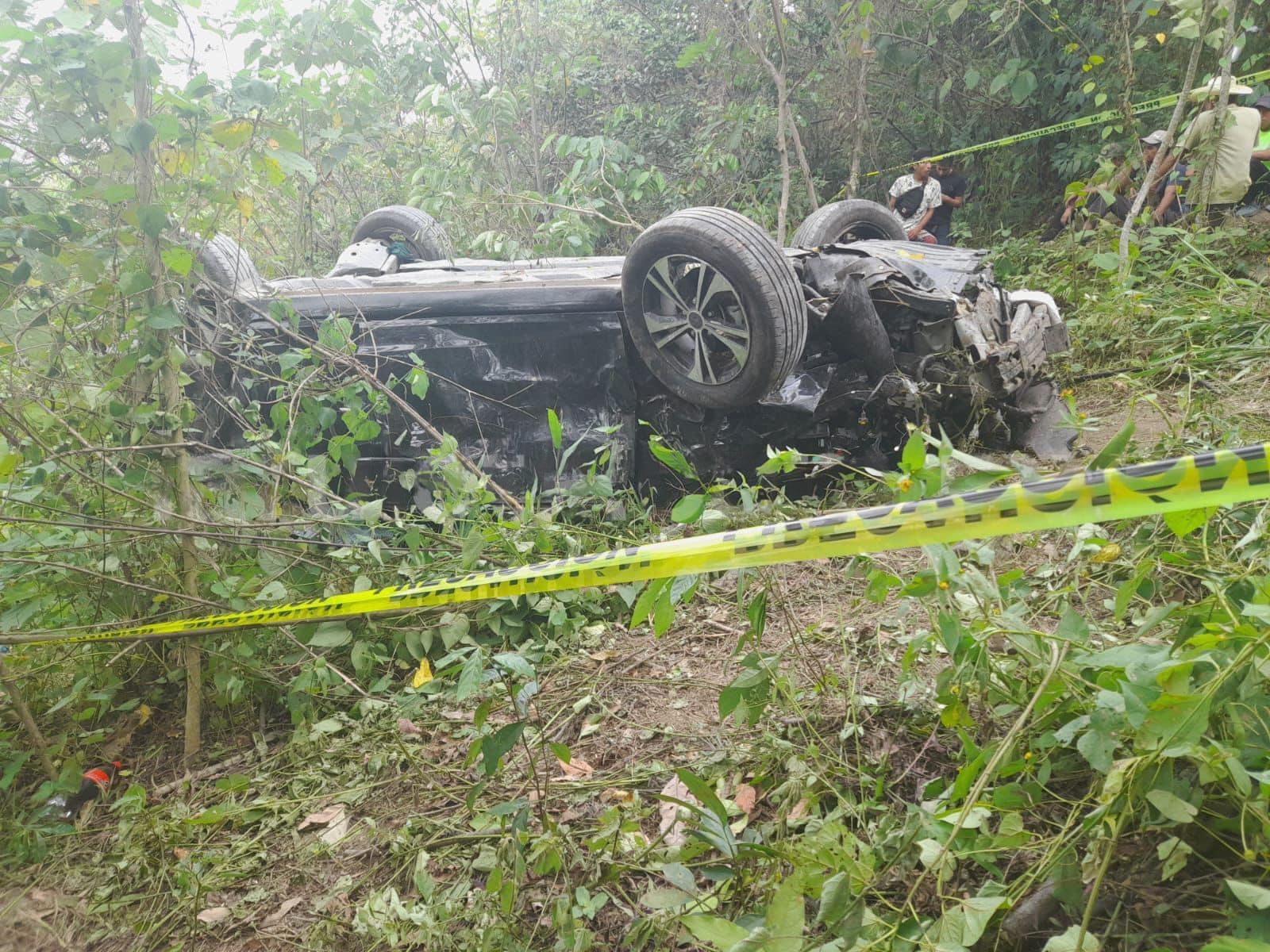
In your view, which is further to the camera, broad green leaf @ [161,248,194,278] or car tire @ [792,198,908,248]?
car tire @ [792,198,908,248]

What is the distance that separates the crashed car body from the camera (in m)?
3.50

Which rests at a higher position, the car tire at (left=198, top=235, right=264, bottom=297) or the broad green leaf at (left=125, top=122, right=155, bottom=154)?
the broad green leaf at (left=125, top=122, right=155, bottom=154)

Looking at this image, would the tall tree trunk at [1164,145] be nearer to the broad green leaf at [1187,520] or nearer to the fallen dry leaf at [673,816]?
the broad green leaf at [1187,520]

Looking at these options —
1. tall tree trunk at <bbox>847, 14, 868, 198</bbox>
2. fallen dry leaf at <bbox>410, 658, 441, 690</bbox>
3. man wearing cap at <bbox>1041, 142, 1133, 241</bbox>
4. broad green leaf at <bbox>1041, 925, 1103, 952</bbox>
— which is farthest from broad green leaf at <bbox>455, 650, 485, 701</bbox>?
tall tree trunk at <bbox>847, 14, 868, 198</bbox>

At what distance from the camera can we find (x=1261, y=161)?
6.27 metres

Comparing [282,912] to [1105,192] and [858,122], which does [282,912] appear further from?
[858,122]

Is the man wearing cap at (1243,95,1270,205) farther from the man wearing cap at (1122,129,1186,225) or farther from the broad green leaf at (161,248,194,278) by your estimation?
the broad green leaf at (161,248,194,278)

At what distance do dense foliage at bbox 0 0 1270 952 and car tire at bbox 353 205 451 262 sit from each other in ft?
5.63

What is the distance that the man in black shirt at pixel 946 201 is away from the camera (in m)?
8.35

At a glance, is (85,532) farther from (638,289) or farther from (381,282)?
(638,289)

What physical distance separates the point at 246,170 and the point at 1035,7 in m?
9.08

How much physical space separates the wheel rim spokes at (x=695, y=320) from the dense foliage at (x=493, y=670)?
56 centimetres

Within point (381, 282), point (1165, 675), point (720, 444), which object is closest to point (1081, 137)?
point (720, 444)

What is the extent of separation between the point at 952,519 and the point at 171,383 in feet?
7.91
